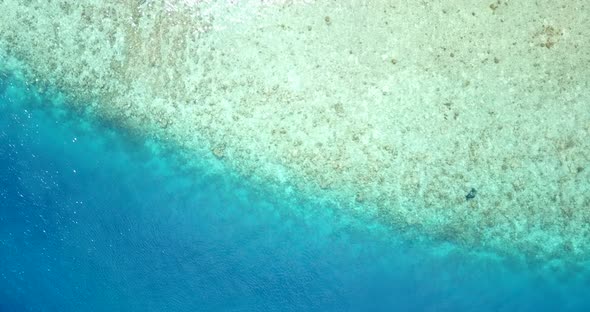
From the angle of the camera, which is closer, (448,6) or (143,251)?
(448,6)

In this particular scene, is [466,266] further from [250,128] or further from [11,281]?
[11,281]

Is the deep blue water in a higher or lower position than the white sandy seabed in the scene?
lower

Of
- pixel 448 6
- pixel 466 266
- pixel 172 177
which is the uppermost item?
pixel 448 6

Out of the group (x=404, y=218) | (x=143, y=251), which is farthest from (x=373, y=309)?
(x=143, y=251)

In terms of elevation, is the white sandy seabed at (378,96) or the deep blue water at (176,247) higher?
the white sandy seabed at (378,96)
